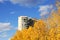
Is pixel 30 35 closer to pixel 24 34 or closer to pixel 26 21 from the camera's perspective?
pixel 24 34

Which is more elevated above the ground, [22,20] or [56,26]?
[22,20]

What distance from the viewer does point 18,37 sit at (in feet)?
213

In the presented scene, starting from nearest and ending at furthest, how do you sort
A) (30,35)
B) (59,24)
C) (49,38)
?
(59,24)
(49,38)
(30,35)

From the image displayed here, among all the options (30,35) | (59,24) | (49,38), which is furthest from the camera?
(30,35)

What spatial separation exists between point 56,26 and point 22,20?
22922 mm

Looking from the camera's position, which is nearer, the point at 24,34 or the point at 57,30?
the point at 57,30

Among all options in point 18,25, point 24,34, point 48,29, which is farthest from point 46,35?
point 18,25

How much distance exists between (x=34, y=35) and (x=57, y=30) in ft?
20.6

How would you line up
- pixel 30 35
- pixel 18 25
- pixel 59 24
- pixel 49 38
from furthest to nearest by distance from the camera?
pixel 18 25 < pixel 30 35 < pixel 49 38 < pixel 59 24

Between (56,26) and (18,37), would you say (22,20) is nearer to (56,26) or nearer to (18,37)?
(18,37)

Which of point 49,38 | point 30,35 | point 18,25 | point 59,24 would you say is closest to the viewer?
point 59,24

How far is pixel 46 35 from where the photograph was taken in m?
59.1

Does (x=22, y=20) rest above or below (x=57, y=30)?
above

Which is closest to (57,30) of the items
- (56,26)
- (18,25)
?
(56,26)
